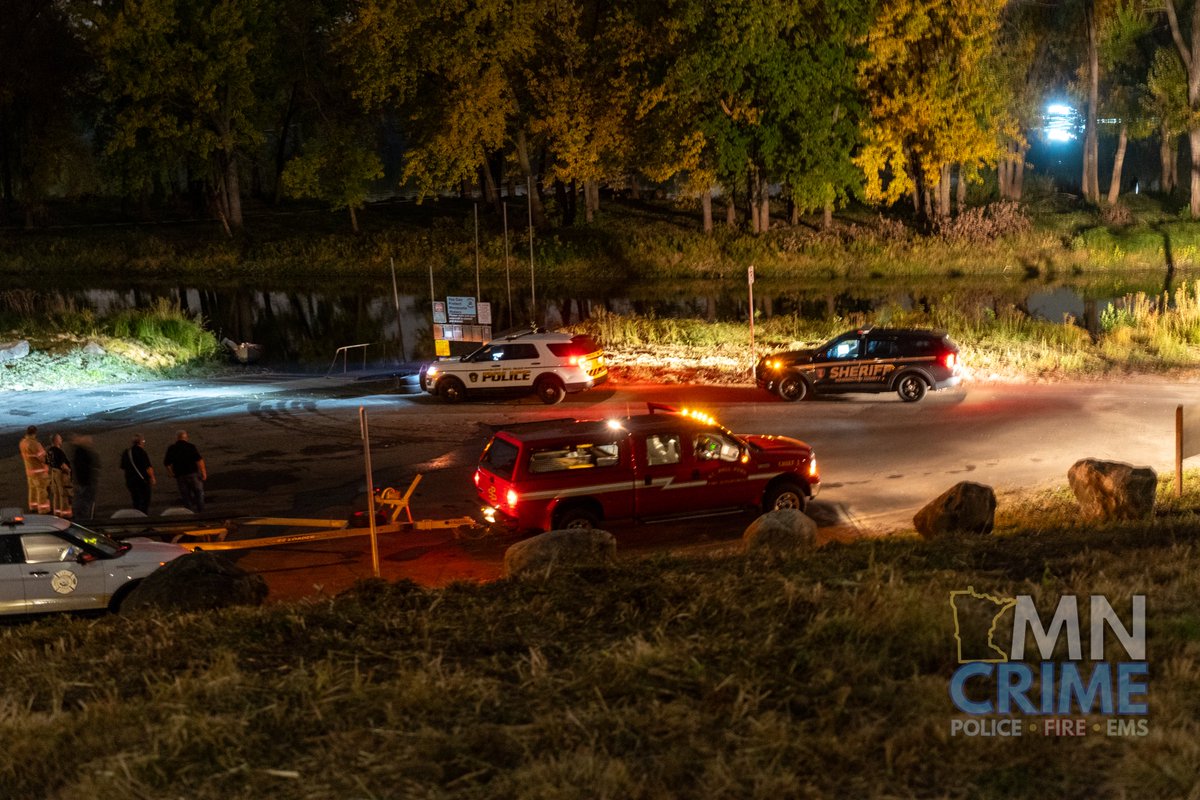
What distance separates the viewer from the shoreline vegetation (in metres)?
31.0

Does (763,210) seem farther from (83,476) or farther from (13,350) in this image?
(83,476)

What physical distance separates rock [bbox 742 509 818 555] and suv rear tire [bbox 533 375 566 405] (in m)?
13.7

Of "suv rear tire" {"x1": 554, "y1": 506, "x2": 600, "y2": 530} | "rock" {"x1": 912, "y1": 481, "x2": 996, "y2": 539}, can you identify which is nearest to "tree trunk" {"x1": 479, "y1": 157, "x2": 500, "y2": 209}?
"suv rear tire" {"x1": 554, "y1": 506, "x2": 600, "y2": 530}

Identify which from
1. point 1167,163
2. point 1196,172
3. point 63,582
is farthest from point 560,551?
point 1167,163

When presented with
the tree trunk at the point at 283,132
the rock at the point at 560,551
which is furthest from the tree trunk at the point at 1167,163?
the rock at the point at 560,551

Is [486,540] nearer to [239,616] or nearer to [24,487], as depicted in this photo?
[239,616]

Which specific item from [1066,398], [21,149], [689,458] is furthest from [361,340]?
[21,149]

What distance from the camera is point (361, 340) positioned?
43.4 meters

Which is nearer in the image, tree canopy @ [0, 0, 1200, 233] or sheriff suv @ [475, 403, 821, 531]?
sheriff suv @ [475, 403, 821, 531]

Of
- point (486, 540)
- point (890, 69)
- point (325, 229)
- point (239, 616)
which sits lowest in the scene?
point (486, 540)

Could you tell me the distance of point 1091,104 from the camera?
65.1 metres

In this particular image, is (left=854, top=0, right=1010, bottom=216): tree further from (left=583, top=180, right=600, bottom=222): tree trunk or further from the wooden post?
the wooden post

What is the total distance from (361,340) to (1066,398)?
1016 inches

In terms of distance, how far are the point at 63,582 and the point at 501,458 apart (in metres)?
5.64
